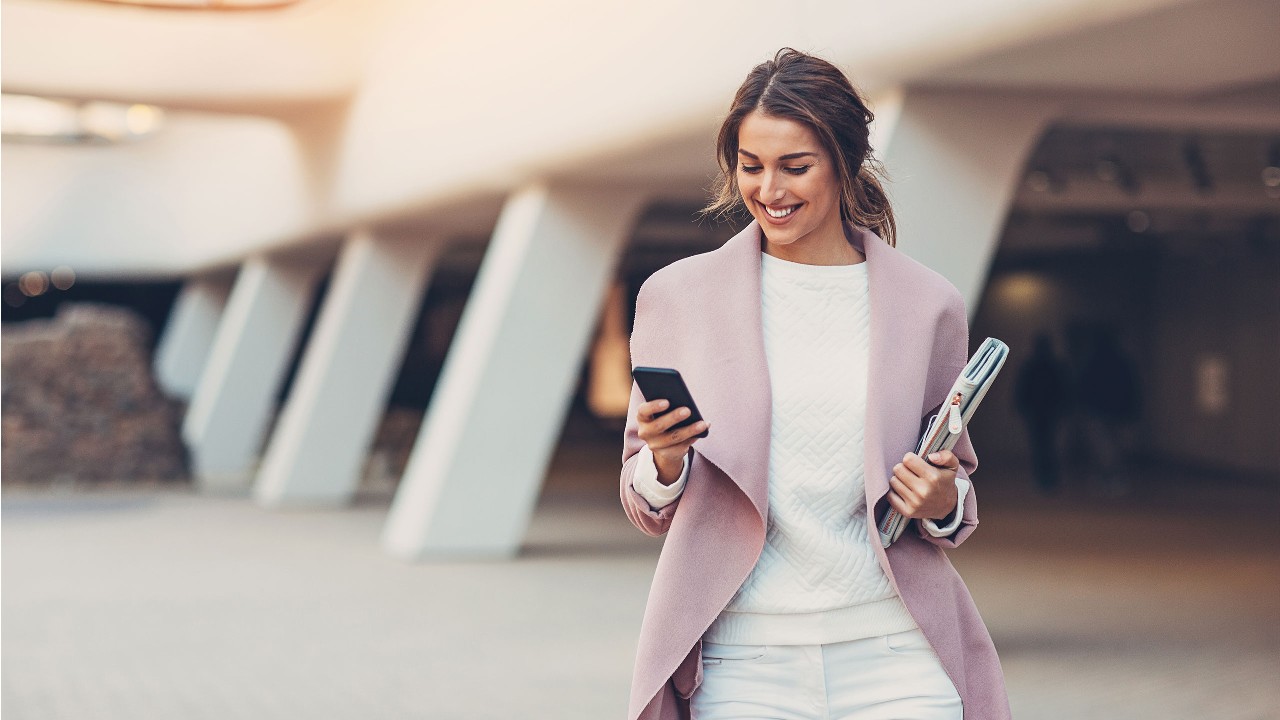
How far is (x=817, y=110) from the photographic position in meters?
2.57

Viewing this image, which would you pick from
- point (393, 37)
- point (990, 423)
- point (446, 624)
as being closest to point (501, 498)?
point (446, 624)

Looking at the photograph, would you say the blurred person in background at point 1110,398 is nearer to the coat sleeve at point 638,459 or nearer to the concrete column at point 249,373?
the concrete column at point 249,373

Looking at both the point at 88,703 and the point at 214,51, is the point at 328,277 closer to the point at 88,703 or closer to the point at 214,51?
the point at 214,51

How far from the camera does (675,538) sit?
263 cm

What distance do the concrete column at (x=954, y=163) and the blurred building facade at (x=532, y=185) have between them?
16mm

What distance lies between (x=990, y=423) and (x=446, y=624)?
19080 mm

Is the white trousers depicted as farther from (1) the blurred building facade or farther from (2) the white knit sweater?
(1) the blurred building facade

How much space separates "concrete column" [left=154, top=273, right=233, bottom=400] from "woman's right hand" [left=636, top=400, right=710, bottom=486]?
32.3 meters

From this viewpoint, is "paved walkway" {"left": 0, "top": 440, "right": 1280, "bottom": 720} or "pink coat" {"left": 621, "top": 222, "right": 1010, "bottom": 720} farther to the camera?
"paved walkway" {"left": 0, "top": 440, "right": 1280, "bottom": 720}

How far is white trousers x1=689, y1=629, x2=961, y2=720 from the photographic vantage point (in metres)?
2.54

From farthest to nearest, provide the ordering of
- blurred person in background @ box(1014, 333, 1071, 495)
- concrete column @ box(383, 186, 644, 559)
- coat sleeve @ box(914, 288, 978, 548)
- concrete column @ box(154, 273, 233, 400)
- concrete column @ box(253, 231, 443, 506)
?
concrete column @ box(154, 273, 233, 400), blurred person in background @ box(1014, 333, 1071, 495), concrete column @ box(253, 231, 443, 506), concrete column @ box(383, 186, 644, 559), coat sleeve @ box(914, 288, 978, 548)

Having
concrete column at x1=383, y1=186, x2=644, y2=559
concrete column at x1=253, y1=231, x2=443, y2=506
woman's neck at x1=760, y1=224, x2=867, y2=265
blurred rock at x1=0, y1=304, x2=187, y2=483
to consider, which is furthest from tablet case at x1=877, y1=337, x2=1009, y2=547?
blurred rock at x1=0, y1=304, x2=187, y2=483

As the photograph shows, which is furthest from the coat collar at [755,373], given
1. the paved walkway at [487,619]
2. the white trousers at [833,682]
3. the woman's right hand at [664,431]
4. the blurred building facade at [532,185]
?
the paved walkway at [487,619]

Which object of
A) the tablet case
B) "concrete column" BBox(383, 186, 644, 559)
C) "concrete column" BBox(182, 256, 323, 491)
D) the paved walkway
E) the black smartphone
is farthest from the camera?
"concrete column" BBox(182, 256, 323, 491)
